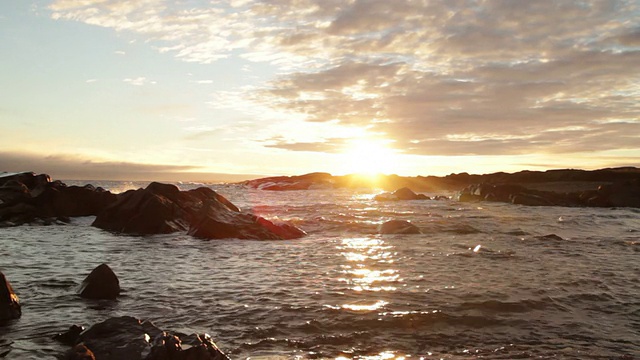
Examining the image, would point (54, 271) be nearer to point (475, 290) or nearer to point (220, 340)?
point (220, 340)

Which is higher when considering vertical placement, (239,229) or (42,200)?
(42,200)

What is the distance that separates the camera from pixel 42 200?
1145 inches

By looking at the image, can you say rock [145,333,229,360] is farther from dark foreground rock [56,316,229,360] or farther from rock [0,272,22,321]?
rock [0,272,22,321]

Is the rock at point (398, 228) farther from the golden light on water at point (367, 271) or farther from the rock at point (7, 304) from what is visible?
the rock at point (7, 304)

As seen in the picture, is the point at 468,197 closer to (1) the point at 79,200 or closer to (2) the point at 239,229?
(2) the point at 239,229

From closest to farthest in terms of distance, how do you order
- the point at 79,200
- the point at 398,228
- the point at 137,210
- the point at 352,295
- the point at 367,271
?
the point at 352,295 → the point at 367,271 → the point at 398,228 → the point at 137,210 → the point at 79,200

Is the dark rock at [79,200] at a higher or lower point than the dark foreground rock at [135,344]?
higher

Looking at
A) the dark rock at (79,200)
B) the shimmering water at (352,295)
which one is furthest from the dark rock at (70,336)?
the dark rock at (79,200)

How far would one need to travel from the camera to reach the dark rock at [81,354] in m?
6.07

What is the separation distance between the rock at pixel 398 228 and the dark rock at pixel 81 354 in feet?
66.3

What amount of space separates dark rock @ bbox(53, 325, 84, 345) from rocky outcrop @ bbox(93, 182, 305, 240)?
14.4 metres

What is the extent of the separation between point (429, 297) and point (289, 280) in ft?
13.3

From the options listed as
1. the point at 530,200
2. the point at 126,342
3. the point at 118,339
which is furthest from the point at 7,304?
the point at 530,200

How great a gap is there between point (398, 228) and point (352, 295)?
1468cm
